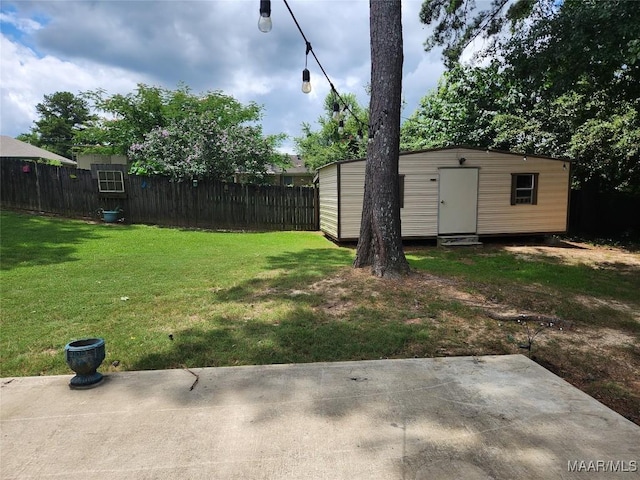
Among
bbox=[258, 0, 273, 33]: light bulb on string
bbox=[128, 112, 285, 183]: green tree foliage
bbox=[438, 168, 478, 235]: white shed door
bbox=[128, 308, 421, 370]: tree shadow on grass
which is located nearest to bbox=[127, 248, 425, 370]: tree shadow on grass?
bbox=[128, 308, 421, 370]: tree shadow on grass

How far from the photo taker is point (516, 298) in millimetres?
5082

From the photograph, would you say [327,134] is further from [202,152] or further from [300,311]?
[300,311]

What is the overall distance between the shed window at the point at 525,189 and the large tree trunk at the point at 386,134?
21.4ft

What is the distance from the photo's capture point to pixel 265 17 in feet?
15.3

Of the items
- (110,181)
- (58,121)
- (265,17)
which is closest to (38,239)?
(110,181)

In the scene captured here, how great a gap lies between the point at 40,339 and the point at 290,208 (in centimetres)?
1018

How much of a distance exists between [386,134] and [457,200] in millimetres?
5548

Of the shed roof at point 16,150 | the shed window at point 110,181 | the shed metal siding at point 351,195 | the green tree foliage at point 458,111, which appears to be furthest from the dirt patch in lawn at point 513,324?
the shed roof at point 16,150

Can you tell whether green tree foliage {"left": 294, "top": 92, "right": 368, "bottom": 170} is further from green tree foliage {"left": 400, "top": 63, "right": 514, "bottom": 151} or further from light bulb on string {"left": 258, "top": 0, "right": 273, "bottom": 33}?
light bulb on string {"left": 258, "top": 0, "right": 273, "bottom": 33}

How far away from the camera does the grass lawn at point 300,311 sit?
343cm

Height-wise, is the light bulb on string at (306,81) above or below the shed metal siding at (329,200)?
above

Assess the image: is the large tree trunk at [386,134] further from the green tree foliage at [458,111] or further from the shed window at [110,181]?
the shed window at [110,181]

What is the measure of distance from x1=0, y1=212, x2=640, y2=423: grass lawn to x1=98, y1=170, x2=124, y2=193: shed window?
206 inches

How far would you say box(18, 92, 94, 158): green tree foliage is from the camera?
44.0 meters
